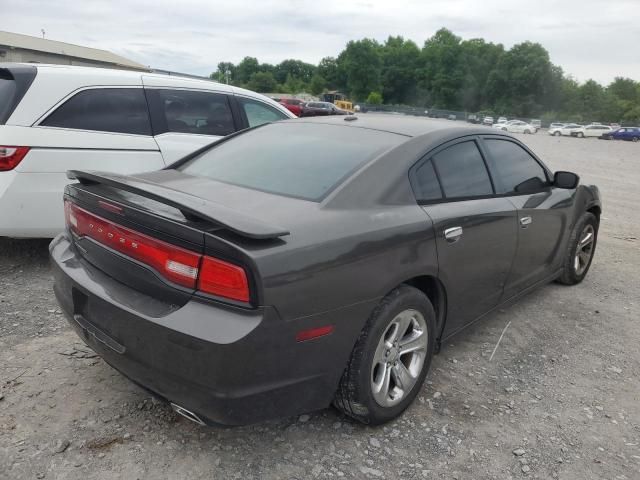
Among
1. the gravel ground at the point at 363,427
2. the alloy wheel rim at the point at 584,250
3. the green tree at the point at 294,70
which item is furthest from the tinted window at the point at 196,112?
the green tree at the point at 294,70

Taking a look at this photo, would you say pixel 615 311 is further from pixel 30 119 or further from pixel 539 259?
pixel 30 119

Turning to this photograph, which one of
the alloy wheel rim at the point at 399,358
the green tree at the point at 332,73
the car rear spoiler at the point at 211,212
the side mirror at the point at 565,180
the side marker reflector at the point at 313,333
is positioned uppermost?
the green tree at the point at 332,73

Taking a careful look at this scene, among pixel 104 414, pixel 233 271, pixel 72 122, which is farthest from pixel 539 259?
pixel 72 122

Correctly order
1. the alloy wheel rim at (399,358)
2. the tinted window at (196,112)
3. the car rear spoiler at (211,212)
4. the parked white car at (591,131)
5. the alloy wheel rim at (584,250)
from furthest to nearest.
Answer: the parked white car at (591,131) → the tinted window at (196,112) → the alloy wheel rim at (584,250) → the alloy wheel rim at (399,358) → the car rear spoiler at (211,212)

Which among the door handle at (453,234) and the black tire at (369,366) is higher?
the door handle at (453,234)

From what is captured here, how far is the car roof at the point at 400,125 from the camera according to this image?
10.1 feet

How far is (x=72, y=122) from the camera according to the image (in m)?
4.35

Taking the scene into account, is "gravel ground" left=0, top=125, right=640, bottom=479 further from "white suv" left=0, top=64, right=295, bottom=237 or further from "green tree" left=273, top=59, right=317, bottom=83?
"green tree" left=273, top=59, right=317, bottom=83

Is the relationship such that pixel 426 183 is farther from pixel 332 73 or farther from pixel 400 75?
pixel 332 73

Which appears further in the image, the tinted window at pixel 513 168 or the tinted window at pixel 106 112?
the tinted window at pixel 106 112

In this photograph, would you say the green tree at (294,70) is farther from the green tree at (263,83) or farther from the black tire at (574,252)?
the black tire at (574,252)

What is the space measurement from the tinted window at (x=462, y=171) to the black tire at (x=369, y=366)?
74cm

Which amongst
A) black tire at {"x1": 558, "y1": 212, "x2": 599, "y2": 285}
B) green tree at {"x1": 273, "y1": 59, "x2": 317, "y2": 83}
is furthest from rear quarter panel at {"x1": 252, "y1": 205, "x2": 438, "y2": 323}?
green tree at {"x1": 273, "y1": 59, "x2": 317, "y2": 83}

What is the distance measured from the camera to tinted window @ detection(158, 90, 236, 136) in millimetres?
5073
